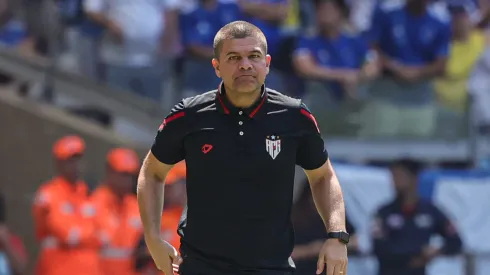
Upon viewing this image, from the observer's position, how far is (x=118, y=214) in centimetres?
946

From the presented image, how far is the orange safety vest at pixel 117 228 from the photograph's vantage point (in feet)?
30.6

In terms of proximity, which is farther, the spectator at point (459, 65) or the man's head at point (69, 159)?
the spectator at point (459, 65)

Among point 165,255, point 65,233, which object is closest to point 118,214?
point 65,233

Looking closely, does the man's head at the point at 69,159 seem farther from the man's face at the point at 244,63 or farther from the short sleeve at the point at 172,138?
the man's face at the point at 244,63

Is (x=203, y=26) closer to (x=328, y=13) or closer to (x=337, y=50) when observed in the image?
(x=328, y=13)

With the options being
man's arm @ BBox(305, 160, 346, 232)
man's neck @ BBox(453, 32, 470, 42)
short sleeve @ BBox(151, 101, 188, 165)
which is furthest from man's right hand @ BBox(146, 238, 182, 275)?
man's neck @ BBox(453, 32, 470, 42)

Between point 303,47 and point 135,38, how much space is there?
1.71m

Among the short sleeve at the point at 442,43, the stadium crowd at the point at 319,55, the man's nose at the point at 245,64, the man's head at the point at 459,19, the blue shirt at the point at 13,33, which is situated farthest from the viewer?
the blue shirt at the point at 13,33

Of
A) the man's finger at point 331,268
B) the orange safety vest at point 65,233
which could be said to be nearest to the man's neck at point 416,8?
the orange safety vest at point 65,233

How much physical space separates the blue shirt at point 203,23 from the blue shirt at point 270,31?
0.26 m

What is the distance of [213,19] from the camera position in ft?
34.1

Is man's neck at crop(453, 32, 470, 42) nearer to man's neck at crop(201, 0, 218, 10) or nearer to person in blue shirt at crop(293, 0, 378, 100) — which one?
person in blue shirt at crop(293, 0, 378, 100)

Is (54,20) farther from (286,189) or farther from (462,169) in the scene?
(286,189)

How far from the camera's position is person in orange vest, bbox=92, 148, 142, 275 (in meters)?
9.34
